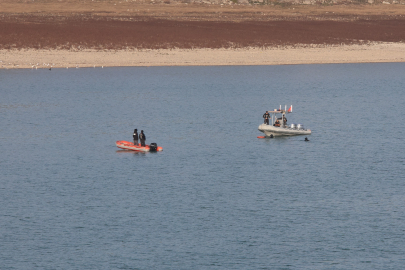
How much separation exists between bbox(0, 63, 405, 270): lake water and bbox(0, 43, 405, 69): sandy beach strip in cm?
2247

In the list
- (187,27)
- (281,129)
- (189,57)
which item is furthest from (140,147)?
(187,27)

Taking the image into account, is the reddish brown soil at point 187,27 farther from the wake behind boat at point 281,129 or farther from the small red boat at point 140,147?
the small red boat at point 140,147

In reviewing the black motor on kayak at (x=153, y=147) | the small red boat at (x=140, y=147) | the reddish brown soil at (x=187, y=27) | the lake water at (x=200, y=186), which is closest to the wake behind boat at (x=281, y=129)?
the lake water at (x=200, y=186)

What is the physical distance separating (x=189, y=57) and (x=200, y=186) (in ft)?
240

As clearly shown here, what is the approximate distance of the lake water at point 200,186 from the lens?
115 feet

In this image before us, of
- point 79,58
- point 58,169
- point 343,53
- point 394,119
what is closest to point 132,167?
point 58,169

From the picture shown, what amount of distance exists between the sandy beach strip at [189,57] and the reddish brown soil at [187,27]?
2568mm

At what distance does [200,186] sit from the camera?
152 feet

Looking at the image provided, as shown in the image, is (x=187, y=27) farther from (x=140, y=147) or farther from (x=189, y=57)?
(x=140, y=147)

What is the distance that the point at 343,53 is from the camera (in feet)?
405

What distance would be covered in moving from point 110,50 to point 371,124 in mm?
59169

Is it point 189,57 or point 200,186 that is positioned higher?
point 200,186

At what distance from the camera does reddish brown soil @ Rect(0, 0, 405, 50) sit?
12112 cm

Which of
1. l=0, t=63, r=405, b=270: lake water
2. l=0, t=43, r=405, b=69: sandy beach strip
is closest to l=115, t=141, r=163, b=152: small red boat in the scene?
l=0, t=63, r=405, b=270: lake water
